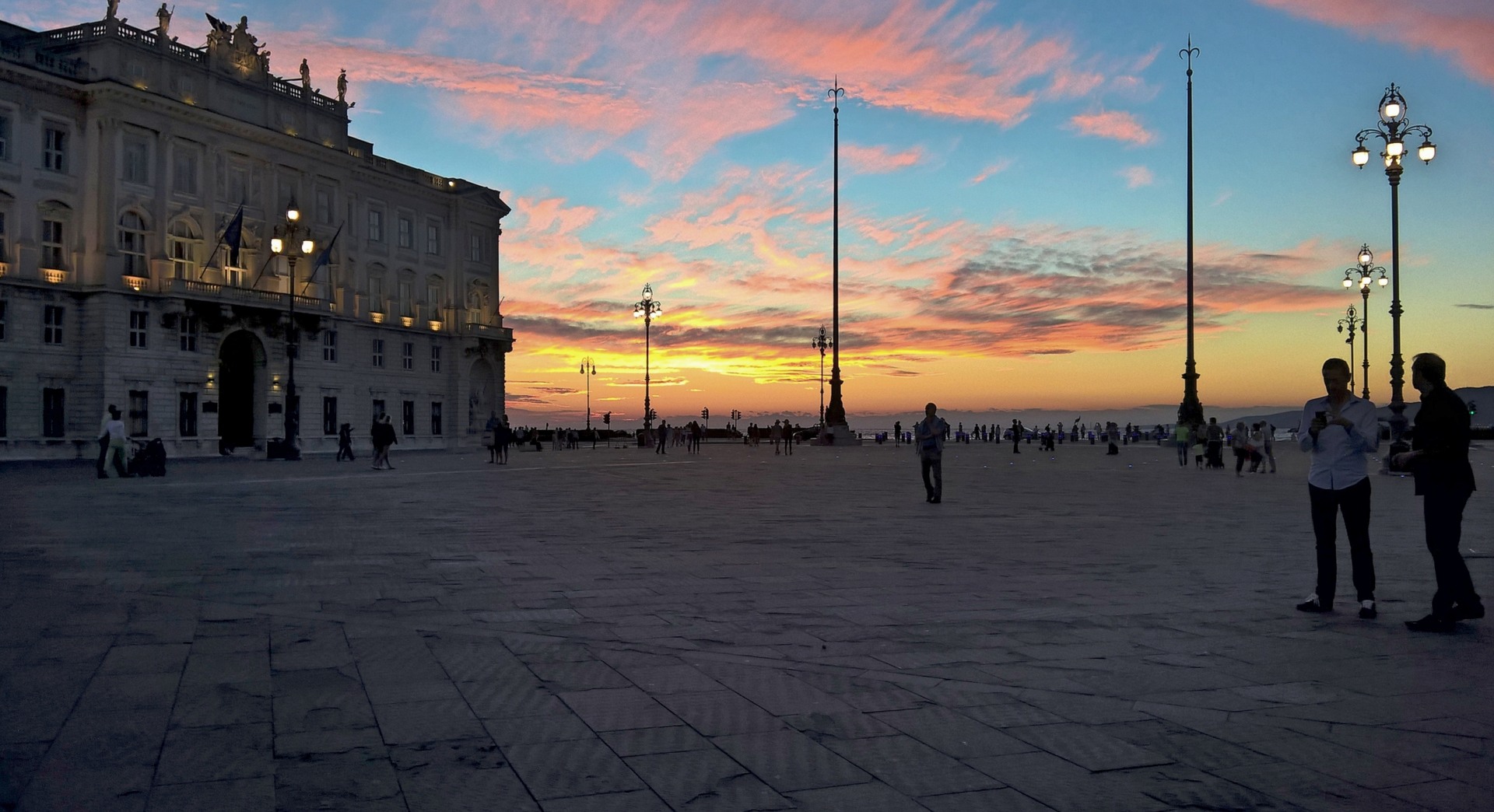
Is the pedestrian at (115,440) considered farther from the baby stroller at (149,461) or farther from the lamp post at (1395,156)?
the lamp post at (1395,156)

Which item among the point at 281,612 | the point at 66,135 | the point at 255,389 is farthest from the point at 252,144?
the point at 281,612

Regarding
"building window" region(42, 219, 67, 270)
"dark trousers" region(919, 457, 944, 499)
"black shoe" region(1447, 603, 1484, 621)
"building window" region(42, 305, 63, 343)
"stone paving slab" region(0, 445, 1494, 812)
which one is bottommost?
"stone paving slab" region(0, 445, 1494, 812)

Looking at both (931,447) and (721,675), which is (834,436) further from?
(721,675)

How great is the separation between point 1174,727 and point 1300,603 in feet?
11.3

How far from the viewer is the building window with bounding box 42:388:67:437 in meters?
39.4

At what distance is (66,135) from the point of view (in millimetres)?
40188

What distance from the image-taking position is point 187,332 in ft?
144

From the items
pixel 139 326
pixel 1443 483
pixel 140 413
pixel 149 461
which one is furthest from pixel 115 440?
pixel 1443 483

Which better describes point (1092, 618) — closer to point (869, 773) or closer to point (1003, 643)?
point (1003, 643)

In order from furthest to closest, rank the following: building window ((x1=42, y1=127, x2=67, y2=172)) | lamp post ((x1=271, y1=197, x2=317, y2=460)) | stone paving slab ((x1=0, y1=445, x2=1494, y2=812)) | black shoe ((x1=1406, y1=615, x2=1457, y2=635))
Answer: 1. building window ((x1=42, y1=127, x2=67, y2=172))
2. lamp post ((x1=271, y1=197, x2=317, y2=460))
3. black shoe ((x1=1406, y1=615, x2=1457, y2=635))
4. stone paving slab ((x1=0, y1=445, x2=1494, y2=812))

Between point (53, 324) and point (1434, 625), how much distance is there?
45193 millimetres

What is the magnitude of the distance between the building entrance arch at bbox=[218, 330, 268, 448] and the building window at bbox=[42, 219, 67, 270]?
7.79 metres

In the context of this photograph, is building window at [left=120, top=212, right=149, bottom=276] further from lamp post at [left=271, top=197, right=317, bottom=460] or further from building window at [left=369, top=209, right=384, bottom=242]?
building window at [left=369, top=209, right=384, bottom=242]

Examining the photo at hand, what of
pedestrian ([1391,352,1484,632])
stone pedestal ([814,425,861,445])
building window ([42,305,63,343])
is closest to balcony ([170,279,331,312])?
building window ([42,305,63,343])
